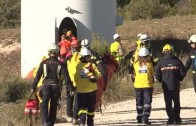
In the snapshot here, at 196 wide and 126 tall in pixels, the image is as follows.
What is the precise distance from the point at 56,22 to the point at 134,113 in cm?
1227

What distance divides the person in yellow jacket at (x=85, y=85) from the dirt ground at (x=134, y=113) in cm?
147

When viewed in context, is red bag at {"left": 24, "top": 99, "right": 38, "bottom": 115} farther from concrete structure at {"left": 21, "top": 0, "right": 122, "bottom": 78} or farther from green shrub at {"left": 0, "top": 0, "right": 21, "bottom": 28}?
green shrub at {"left": 0, "top": 0, "right": 21, "bottom": 28}

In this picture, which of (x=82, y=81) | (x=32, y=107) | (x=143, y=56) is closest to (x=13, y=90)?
(x=32, y=107)

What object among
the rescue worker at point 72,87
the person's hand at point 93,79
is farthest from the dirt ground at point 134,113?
the person's hand at point 93,79

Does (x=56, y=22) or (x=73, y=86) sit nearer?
(x=73, y=86)

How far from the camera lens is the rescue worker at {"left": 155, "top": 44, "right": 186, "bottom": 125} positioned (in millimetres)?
14258

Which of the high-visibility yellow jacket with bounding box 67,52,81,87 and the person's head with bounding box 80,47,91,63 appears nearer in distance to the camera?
the person's head with bounding box 80,47,91,63

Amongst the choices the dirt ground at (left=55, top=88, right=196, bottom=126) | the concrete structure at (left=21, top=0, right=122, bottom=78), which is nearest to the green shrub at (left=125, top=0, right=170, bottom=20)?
the concrete structure at (left=21, top=0, right=122, bottom=78)

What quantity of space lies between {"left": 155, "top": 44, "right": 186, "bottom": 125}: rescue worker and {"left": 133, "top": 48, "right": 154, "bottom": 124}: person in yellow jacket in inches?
7.0

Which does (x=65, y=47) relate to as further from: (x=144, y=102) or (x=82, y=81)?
(x=82, y=81)

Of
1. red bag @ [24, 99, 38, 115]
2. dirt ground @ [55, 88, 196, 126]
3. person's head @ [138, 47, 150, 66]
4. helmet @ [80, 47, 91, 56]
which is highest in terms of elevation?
helmet @ [80, 47, 91, 56]

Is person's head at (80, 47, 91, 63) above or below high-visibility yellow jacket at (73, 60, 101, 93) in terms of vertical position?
above

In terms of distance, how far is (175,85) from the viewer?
14242mm

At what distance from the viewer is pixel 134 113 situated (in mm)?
16891
